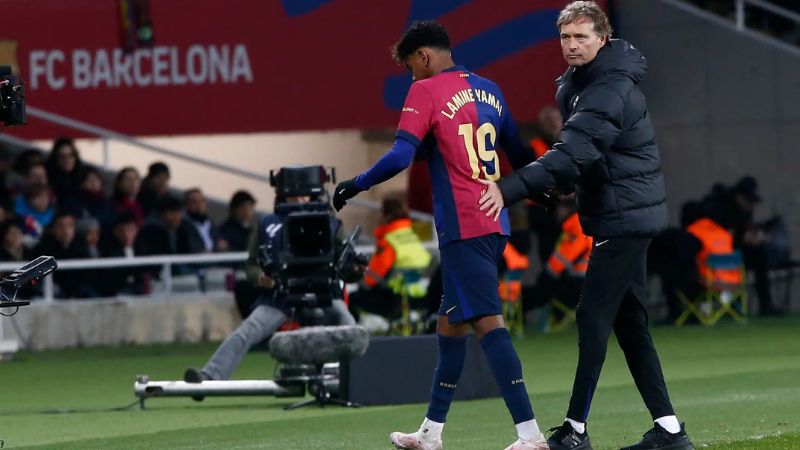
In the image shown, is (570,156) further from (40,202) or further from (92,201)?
(92,201)

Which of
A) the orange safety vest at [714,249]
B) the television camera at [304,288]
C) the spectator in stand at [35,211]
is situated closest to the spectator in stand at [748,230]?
the orange safety vest at [714,249]

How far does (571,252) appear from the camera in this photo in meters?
19.7

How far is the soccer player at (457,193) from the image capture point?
28.7ft

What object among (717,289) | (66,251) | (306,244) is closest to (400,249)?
(66,251)

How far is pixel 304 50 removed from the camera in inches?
875

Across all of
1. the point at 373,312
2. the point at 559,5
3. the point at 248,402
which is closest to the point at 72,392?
the point at 248,402

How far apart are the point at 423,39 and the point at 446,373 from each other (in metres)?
1.59

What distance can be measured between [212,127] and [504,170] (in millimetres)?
3588

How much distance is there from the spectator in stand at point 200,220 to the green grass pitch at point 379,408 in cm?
187

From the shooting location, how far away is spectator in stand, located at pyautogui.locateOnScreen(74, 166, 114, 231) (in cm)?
2036

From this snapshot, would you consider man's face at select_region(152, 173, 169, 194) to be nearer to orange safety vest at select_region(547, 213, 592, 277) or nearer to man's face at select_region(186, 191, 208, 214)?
man's face at select_region(186, 191, 208, 214)

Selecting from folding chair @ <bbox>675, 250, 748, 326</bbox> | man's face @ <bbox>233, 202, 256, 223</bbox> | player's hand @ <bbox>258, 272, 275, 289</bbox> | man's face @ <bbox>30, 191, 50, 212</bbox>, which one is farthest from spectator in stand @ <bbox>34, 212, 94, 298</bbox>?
folding chair @ <bbox>675, 250, 748, 326</bbox>

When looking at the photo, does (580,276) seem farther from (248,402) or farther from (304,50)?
(248,402)

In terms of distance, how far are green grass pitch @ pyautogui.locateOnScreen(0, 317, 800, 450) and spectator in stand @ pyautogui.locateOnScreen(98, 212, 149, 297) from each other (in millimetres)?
1107
